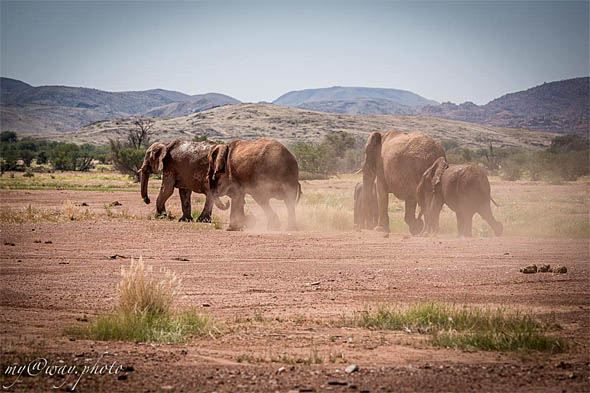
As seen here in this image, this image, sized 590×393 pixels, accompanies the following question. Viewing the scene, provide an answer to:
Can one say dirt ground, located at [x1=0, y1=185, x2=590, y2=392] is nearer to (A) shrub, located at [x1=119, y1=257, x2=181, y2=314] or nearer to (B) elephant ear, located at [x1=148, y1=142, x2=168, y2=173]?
(A) shrub, located at [x1=119, y1=257, x2=181, y2=314]

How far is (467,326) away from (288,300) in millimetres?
2553

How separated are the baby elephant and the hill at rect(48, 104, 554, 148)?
9756cm

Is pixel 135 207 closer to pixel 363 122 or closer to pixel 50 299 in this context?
pixel 50 299

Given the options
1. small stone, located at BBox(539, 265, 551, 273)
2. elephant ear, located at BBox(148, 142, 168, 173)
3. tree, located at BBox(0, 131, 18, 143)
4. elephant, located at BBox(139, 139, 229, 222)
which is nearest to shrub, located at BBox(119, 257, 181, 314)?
small stone, located at BBox(539, 265, 551, 273)

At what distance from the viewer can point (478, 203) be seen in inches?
569

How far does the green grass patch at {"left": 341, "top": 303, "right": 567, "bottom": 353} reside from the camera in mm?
6078

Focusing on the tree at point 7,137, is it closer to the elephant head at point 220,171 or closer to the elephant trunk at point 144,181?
the elephant trunk at point 144,181

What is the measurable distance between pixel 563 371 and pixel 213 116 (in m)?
145

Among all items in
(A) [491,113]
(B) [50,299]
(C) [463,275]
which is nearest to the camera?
(B) [50,299]

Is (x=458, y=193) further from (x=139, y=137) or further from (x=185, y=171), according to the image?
(x=139, y=137)

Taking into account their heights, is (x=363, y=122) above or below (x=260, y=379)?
above

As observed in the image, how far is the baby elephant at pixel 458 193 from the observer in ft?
47.0

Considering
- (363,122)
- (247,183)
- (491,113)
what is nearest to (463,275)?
(247,183)

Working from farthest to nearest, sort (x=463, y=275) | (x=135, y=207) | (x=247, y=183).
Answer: (x=135, y=207) → (x=247, y=183) → (x=463, y=275)
